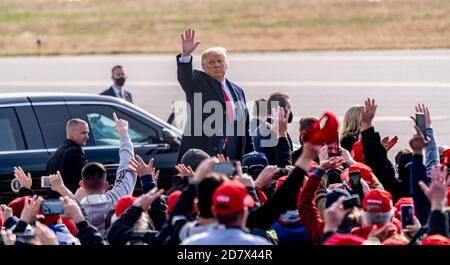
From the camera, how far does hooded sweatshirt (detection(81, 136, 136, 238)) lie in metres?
7.91

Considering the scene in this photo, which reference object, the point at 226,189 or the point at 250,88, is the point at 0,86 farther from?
the point at 226,189

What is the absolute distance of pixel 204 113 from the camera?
993 cm

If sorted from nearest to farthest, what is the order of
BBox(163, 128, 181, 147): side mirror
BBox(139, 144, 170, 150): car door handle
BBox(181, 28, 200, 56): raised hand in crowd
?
BBox(181, 28, 200, 56): raised hand in crowd
BBox(163, 128, 181, 147): side mirror
BBox(139, 144, 170, 150): car door handle

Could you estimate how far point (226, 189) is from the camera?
551 cm

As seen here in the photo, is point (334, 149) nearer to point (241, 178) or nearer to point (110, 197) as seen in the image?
point (110, 197)

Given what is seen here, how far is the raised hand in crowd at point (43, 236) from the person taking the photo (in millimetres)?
6516

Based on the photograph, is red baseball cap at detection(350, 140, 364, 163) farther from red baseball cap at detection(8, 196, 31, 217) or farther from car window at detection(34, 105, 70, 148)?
car window at detection(34, 105, 70, 148)

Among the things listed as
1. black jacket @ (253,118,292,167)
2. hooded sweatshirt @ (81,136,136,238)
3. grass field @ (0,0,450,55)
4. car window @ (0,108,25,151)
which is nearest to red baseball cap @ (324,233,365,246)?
hooded sweatshirt @ (81,136,136,238)

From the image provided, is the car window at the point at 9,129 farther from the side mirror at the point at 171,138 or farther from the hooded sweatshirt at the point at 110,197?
the hooded sweatshirt at the point at 110,197

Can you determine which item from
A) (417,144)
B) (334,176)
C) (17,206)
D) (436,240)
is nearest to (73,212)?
(17,206)

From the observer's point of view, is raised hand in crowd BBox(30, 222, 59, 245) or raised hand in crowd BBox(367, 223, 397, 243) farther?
raised hand in crowd BBox(30, 222, 59, 245)

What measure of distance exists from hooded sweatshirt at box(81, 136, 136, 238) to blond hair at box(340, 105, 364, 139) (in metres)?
2.39

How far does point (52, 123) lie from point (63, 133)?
147 mm
